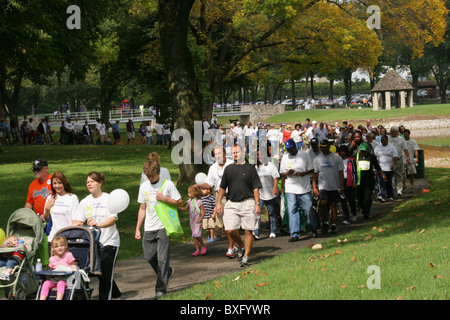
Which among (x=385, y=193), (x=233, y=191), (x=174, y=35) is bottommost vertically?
(x=385, y=193)

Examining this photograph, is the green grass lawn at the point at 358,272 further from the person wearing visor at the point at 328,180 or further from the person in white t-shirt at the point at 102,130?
the person in white t-shirt at the point at 102,130

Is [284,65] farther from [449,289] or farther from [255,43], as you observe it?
[449,289]

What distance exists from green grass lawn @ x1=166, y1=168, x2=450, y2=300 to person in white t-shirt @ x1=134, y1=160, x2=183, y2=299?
0.42 meters

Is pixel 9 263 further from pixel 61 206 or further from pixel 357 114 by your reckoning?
pixel 357 114

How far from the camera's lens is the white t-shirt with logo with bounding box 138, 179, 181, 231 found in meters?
8.90

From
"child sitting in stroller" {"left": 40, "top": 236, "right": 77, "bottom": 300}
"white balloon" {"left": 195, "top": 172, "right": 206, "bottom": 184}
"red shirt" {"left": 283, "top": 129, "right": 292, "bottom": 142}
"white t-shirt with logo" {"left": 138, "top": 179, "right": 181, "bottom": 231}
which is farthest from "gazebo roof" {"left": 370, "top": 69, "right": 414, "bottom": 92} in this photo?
"child sitting in stroller" {"left": 40, "top": 236, "right": 77, "bottom": 300}

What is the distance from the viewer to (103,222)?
8383 millimetres

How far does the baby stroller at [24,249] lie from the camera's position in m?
8.58

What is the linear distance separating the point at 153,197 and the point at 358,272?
2.94 metres

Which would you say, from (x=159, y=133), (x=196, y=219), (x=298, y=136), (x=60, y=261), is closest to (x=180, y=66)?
(x=196, y=219)

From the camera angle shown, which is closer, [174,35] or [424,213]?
[424,213]
